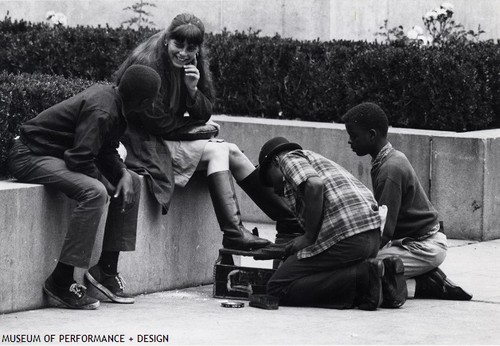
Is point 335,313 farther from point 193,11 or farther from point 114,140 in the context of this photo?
point 193,11

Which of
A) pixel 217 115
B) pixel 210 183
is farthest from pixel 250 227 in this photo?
pixel 210 183

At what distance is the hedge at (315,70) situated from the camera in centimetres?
1048

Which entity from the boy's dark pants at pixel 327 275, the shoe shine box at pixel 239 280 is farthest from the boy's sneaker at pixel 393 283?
the shoe shine box at pixel 239 280

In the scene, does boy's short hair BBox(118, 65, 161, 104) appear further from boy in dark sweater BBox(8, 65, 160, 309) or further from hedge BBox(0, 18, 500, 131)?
hedge BBox(0, 18, 500, 131)

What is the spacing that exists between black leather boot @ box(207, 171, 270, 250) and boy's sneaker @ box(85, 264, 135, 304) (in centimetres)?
79

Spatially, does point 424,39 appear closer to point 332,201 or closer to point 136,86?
point 332,201

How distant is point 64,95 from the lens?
7.83 metres

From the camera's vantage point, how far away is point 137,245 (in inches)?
299

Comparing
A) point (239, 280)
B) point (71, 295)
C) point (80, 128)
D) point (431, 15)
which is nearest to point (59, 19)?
point (431, 15)

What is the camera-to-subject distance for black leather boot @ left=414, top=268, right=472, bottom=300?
24.4 ft

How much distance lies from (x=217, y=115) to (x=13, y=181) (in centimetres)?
467

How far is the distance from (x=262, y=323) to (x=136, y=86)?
1.53m

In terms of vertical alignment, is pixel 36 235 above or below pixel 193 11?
below

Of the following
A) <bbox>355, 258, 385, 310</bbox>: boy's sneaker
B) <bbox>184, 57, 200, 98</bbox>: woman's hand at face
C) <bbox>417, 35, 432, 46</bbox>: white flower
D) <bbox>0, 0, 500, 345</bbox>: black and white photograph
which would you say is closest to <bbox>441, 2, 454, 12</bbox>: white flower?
<bbox>417, 35, 432, 46</bbox>: white flower
